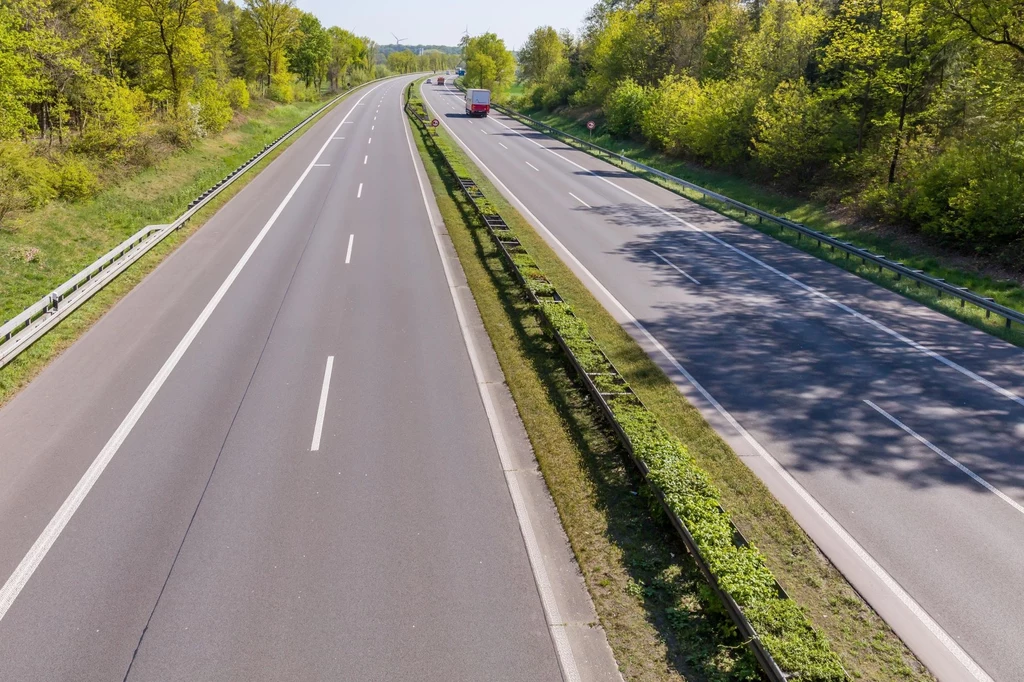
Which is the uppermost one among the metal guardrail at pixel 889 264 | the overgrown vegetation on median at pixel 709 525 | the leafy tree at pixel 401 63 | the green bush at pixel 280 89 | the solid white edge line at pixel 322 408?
the leafy tree at pixel 401 63

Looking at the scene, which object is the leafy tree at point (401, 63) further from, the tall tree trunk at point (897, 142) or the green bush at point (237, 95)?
the tall tree trunk at point (897, 142)

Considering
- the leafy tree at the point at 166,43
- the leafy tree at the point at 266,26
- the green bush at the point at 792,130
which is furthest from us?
the leafy tree at the point at 266,26

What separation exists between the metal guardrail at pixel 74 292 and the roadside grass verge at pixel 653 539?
8886 millimetres

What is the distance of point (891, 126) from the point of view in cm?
2852

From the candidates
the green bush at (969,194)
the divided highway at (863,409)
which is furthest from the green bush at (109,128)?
the green bush at (969,194)

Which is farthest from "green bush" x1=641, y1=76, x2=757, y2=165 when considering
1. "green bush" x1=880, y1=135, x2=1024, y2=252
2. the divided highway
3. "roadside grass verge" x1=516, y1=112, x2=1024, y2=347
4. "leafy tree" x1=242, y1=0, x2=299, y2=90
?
"leafy tree" x1=242, y1=0, x2=299, y2=90

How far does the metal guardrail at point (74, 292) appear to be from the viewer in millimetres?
12922

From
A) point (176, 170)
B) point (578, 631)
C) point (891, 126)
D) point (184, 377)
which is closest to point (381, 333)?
point (184, 377)

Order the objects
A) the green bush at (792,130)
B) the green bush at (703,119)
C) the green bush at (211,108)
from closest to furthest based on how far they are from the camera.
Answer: the green bush at (792,130) → the green bush at (703,119) → the green bush at (211,108)

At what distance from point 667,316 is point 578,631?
35.0 ft

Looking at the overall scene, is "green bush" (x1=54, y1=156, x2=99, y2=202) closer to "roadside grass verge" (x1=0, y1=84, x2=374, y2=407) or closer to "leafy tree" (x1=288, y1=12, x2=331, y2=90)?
"roadside grass verge" (x1=0, y1=84, x2=374, y2=407)

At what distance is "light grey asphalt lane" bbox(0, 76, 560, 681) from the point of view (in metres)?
6.59

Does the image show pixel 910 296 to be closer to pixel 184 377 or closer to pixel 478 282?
pixel 478 282

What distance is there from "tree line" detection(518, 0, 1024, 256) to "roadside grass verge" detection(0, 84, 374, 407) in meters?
23.8
